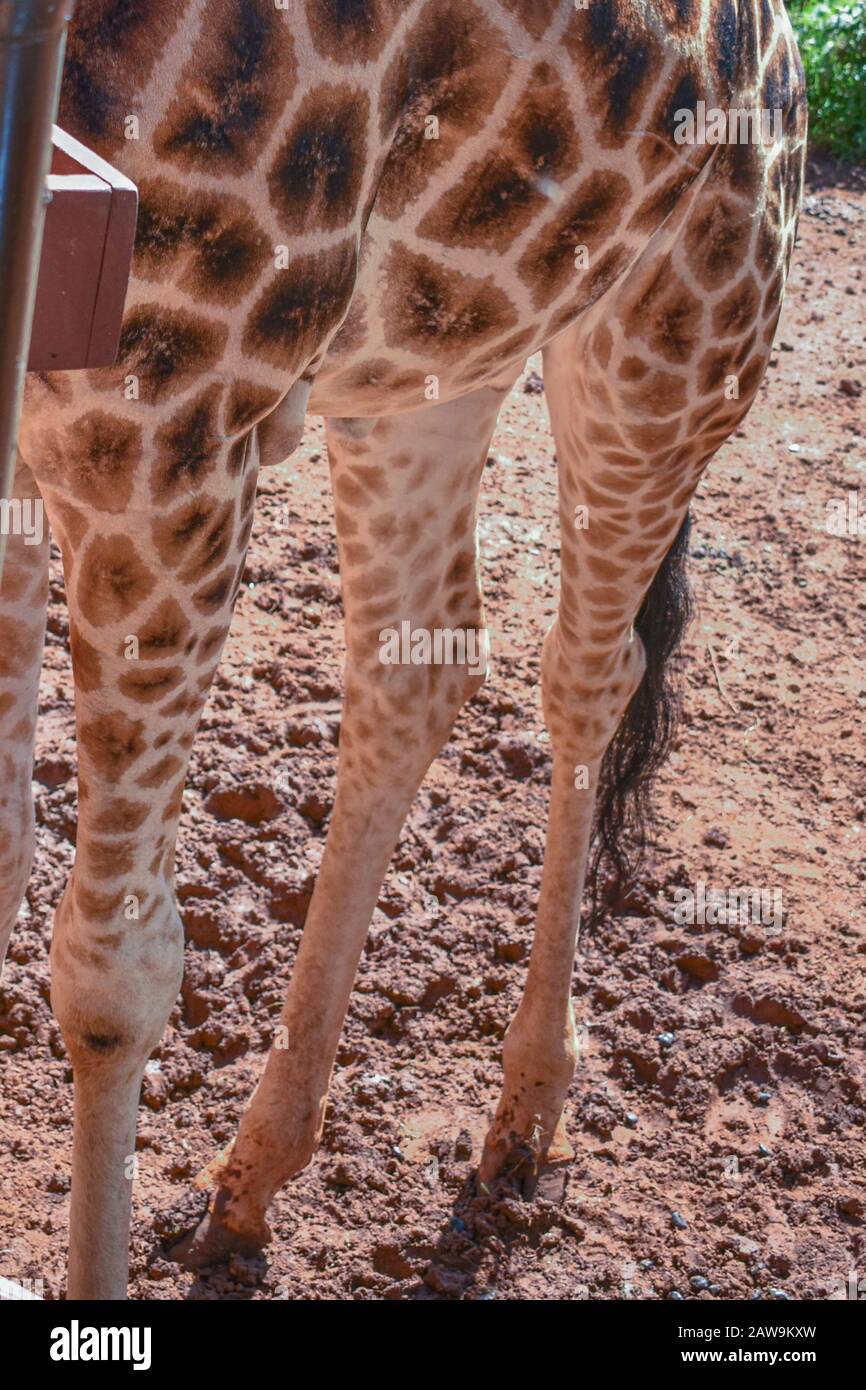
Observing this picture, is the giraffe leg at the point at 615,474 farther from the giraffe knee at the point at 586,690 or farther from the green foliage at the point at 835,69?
the green foliage at the point at 835,69

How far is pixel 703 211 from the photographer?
228cm

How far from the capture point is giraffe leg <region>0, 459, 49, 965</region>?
7.22ft

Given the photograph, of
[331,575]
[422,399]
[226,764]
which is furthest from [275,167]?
[331,575]

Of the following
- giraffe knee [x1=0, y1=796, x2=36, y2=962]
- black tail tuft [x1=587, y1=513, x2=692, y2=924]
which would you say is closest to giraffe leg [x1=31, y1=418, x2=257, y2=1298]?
giraffe knee [x1=0, y1=796, x2=36, y2=962]

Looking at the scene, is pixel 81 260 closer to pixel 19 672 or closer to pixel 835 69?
pixel 19 672

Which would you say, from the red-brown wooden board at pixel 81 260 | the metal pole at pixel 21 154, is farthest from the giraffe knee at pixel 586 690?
the metal pole at pixel 21 154

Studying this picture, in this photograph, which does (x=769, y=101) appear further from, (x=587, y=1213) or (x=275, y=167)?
(x=587, y=1213)

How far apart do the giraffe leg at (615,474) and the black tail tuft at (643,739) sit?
0.11 ft

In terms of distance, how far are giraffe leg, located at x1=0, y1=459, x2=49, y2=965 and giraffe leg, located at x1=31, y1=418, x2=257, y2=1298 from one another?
368 millimetres

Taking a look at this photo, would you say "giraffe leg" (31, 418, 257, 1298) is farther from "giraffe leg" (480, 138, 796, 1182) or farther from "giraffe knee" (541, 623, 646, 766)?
"giraffe knee" (541, 623, 646, 766)

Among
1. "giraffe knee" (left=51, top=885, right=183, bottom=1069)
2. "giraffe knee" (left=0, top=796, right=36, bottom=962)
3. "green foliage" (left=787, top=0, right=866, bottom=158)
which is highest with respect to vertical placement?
"green foliage" (left=787, top=0, right=866, bottom=158)

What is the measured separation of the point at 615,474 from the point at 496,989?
3.94 ft

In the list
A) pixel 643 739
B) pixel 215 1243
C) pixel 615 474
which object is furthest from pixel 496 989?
pixel 615 474

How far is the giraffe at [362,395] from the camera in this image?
5.06 feet
